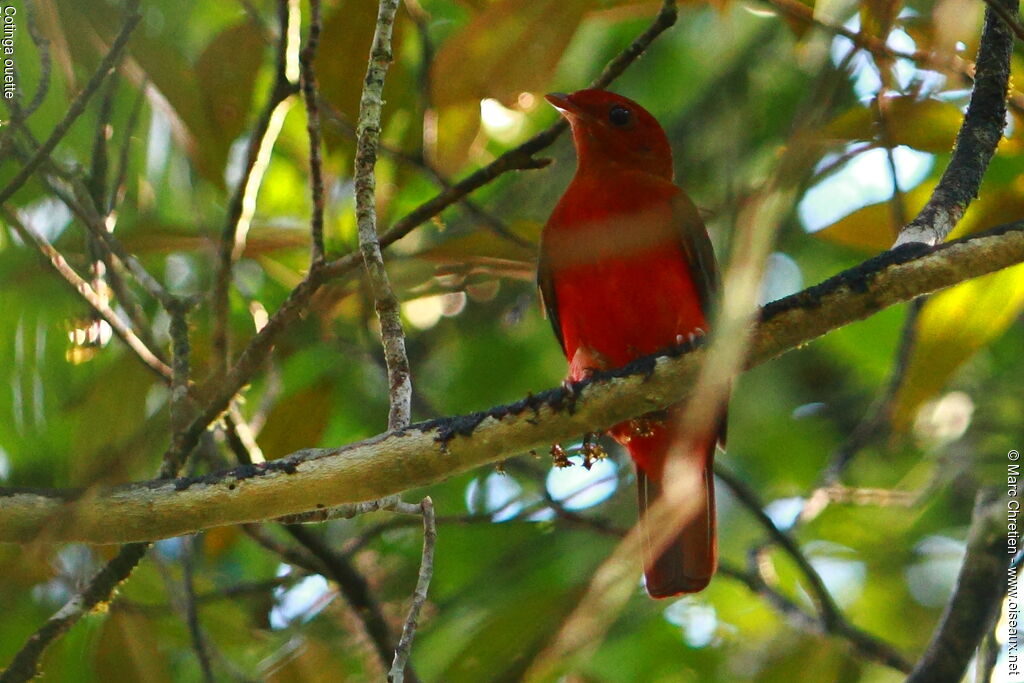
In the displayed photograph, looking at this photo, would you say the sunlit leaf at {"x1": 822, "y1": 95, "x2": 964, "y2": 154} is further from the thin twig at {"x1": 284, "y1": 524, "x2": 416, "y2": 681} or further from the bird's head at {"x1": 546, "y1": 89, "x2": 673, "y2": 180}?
the thin twig at {"x1": 284, "y1": 524, "x2": 416, "y2": 681}

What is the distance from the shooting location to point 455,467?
2.57m

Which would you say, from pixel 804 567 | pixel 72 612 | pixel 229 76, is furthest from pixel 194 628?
pixel 804 567

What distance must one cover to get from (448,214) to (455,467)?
3302mm

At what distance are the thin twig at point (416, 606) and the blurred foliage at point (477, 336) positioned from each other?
0.45 m

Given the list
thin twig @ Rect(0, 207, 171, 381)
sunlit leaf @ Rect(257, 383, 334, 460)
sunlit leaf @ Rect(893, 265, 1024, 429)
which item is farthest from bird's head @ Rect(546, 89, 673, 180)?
thin twig @ Rect(0, 207, 171, 381)

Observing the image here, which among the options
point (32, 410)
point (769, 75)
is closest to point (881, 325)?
point (769, 75)

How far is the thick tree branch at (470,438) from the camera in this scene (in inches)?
94.0

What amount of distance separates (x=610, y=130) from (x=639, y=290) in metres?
0.89

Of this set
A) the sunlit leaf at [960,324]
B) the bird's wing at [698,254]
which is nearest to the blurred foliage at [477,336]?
the sunlit leaf at [960,324]

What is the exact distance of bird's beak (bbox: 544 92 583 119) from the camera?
4.43 m

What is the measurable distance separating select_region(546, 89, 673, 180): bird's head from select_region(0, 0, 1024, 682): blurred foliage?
0.31 m

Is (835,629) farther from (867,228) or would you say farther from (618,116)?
(618,116)

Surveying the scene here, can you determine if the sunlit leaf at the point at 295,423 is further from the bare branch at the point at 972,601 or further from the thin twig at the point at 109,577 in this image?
the bare branch at the point at 972,601

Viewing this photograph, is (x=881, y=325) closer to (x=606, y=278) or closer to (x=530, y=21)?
(x=606, y=278)
